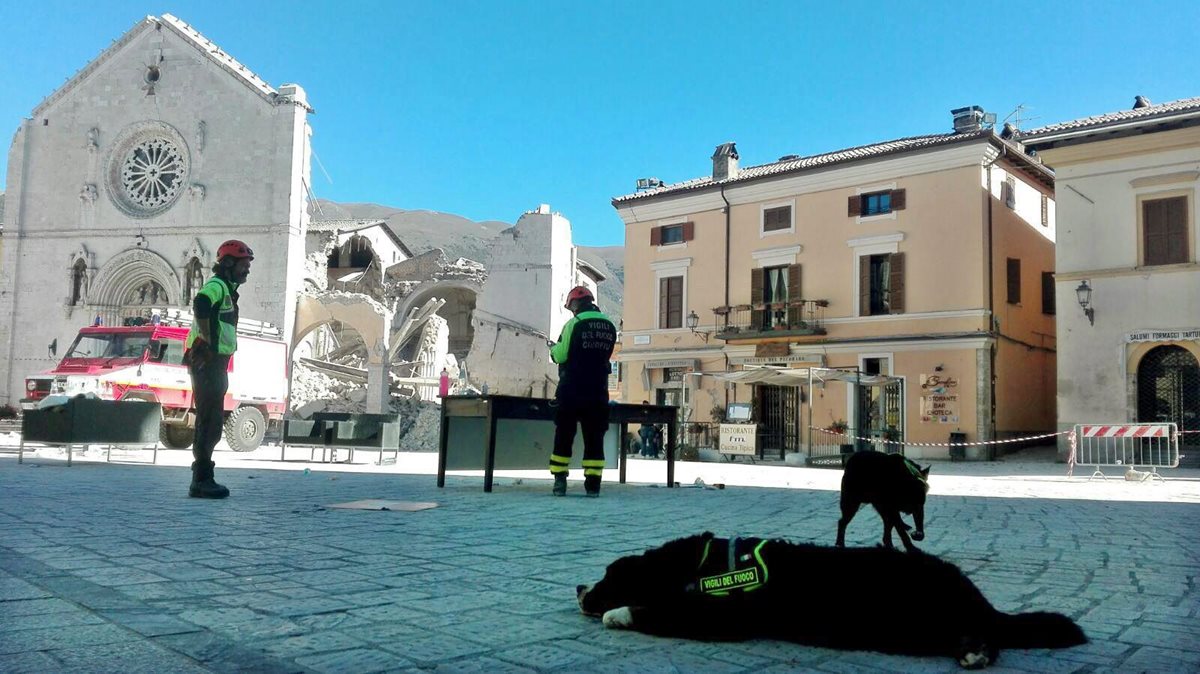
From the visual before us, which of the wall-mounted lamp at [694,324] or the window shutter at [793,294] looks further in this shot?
the wall-mounted lamp at [694,324]

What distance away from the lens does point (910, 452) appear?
2536 cm

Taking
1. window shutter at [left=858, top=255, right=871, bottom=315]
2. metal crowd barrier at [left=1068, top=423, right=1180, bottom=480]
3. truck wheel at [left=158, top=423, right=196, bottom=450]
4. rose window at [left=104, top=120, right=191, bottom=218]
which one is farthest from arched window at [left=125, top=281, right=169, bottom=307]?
metal crowd barrier at [left=1068, top=423, right=1180, bottom=480]

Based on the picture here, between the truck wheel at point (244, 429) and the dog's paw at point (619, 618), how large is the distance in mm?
19092

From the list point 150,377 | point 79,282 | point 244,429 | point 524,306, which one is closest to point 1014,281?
point 524,306

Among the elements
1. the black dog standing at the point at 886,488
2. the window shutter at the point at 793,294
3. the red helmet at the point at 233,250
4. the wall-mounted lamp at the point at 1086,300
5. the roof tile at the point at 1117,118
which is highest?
the roof tile at the point at 1117,118

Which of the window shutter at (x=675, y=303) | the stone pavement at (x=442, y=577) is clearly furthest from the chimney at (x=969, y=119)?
the stone pavement at (x=442, y=577)

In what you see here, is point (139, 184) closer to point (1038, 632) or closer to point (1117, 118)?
point (1117, 118)

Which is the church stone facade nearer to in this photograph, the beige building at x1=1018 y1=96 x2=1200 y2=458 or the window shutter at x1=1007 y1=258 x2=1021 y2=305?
the window shutter at x1=1007 y1=258 x2=1021 y2=305

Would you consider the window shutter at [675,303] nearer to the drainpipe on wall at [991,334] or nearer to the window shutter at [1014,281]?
the drainpipe on wall at [991,334]

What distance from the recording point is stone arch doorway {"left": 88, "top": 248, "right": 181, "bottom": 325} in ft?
115

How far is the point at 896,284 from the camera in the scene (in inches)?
1032

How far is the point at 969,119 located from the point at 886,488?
25.1 meters

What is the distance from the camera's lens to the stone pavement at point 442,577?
271 centimetres

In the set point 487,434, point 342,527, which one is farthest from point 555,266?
point 342,527
